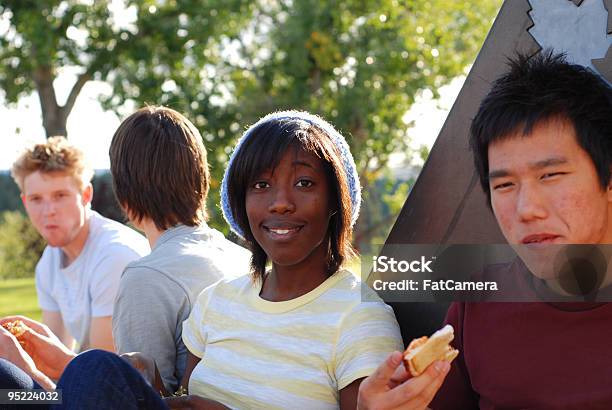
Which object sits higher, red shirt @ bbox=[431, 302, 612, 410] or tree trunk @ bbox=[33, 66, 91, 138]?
tree trunk @ bbox=[33, 66, 91, 138]

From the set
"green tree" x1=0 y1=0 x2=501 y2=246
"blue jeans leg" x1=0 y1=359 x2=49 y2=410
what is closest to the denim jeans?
"blue jeans leg" x1=0 y1=359 x2=49 y2=410

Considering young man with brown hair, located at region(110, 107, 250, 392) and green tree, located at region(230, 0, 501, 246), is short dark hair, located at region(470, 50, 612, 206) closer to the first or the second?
young man with brown hair, located at region(110, 107, 250, 392)

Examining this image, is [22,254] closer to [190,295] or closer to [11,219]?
[11,219]

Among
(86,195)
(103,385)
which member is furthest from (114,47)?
(103,385)

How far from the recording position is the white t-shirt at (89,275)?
367 centimetres

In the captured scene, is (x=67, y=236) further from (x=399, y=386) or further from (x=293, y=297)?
(x=399, y=386)

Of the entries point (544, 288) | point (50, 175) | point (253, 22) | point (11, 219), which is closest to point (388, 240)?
point (544, 288)

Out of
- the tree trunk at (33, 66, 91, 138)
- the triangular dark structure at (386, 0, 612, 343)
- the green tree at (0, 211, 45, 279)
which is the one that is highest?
the tree trunk at (33, 66, 91, 138)

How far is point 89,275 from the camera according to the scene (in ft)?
12.4

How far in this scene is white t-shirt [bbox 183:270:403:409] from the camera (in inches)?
89.4

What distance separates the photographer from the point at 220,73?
16.2 metres

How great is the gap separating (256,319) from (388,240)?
57 cm

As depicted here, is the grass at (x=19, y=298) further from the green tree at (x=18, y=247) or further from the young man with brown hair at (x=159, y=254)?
the young man with brown hair at (x=159, y=254)

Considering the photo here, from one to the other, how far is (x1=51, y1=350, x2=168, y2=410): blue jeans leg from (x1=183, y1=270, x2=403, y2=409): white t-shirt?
32 centimetres
